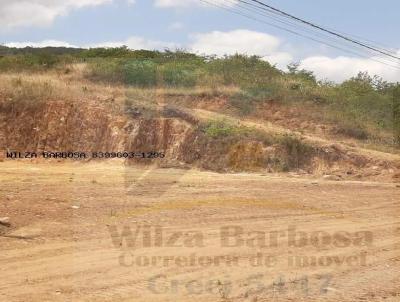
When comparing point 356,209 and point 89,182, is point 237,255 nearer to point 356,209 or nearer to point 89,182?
point 356,209

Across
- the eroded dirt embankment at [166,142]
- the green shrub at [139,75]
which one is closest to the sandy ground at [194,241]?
the eroded dirt embankment at [166,142]

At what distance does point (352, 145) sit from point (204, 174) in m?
6.05

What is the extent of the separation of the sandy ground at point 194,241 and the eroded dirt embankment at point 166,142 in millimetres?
3203

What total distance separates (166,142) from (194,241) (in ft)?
35.4

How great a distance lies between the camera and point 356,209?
37.6 feet

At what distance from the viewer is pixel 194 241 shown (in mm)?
8047

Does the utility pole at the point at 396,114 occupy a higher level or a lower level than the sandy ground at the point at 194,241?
higher

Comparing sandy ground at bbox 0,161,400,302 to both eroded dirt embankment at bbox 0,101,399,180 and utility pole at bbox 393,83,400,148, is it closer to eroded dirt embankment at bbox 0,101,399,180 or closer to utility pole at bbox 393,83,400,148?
eroded dirt embankment at bbox 0,101,399,180

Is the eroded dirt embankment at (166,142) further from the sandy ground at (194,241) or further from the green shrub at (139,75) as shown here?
the green shrub at (139,75)

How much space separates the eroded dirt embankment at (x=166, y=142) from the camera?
17.1m

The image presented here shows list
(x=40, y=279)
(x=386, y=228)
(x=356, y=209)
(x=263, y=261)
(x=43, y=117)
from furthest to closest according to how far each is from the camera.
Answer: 1. (x=43, y=117)
2. (x=356, y=209)
3. (x=386, y=228)
4. (x=263, y=261)
5. (x=40, y=279)

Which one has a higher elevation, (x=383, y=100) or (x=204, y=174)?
(x=383, y=100)

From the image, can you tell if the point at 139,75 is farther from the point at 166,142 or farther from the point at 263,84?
the point at 166,142

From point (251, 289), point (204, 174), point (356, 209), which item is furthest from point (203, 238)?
point (204, 174)
